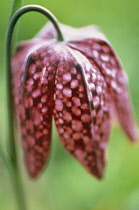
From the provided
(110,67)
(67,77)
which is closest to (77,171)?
(110,67)

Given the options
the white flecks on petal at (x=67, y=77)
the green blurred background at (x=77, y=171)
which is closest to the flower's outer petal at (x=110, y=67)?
the white flecks on petal at (x=67, y=77)

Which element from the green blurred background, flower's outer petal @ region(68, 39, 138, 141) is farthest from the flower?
the green blurred background

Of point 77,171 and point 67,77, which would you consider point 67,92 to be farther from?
point 77,171

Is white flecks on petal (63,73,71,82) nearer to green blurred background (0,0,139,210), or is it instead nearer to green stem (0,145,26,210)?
green stem (0,145,26,210)

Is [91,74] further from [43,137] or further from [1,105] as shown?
[1,105]

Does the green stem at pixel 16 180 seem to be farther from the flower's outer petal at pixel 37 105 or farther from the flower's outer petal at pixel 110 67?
the flower's outer petal at pixel 110 67

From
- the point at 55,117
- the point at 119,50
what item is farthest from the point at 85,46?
the point at 119,50
